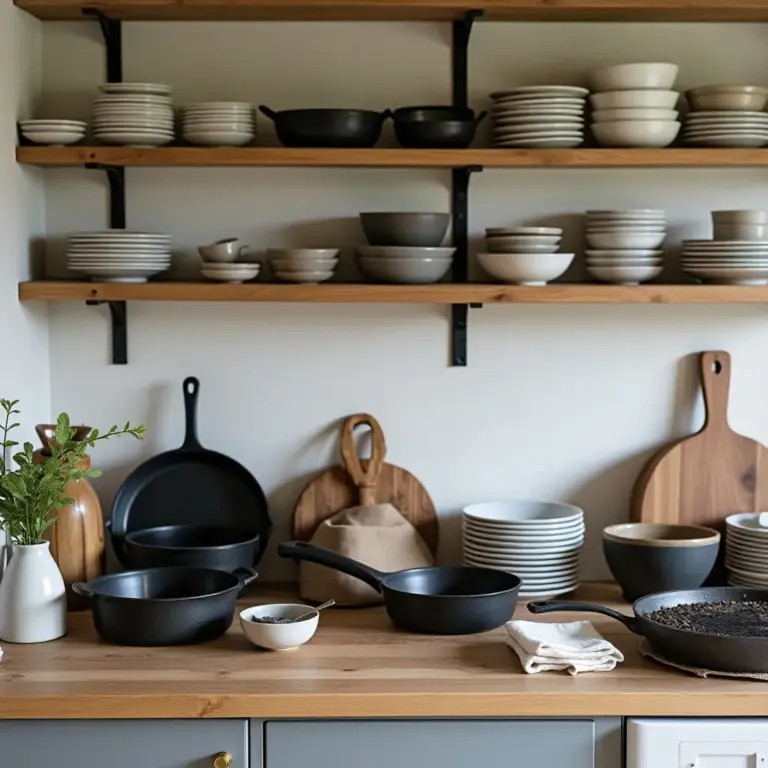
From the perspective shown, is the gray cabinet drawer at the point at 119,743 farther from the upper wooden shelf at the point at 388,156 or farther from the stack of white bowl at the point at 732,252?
the stack of white bowl at the point at 732,252

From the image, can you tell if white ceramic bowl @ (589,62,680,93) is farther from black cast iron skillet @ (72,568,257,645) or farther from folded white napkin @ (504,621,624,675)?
black cast iron skillet @ (72,568,257,645)

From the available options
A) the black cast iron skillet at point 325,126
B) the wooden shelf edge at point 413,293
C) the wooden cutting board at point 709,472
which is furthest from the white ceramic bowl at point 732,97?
the black cast iron skillet at point 325,126

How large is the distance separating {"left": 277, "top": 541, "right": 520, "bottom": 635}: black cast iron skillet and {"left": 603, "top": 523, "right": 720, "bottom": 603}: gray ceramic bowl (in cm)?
25

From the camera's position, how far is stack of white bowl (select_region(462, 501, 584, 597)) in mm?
2479

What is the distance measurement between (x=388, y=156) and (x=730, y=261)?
0.75 meters

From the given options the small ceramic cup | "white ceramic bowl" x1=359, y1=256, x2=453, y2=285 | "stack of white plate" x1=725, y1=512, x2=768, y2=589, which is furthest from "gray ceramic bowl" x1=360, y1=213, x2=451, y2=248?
"stack of white plate" x1=725, y1=512, x2=768, y2=589

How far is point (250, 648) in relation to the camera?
2172 mm

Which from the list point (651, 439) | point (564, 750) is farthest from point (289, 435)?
point (564, 750)

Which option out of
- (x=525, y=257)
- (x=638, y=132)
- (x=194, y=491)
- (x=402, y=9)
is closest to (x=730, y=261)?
(x=638, y=132)

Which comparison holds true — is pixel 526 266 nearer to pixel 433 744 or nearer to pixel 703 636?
pixel 703 636

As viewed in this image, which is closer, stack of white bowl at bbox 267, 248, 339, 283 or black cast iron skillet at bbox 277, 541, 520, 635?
black cast iron skillet at bbox 277, 541, 520, 635

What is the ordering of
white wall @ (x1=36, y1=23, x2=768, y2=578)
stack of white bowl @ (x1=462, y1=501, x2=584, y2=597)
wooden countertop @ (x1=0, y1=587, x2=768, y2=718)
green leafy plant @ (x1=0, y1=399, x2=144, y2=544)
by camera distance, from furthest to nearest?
1. white wall @ (x1=36, y1=23, x2=768, y2=578)
2. stack of white bowl @ (x1=462, y1=501, x2=584, y2=597)
3. green leafy plant @ (x1=0, y1=399, x2=144, y2=544)
4. wooden countertop @ (x1=0, y1=587, x2=768, y2=718)

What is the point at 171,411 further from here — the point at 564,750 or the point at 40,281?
the point at 564,750

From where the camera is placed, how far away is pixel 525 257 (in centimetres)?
240
